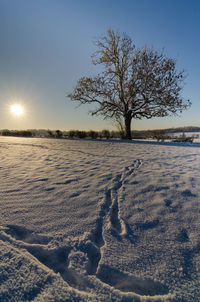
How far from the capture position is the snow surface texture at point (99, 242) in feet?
3.35

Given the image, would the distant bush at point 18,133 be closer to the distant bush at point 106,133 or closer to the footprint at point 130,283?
the distant bush at point 106,133

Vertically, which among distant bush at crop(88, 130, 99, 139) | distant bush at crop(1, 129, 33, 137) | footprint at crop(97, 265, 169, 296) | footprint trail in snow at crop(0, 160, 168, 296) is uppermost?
distant bush at crop(1, 129, 33, 137)

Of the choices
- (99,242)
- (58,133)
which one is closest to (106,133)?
(58,133)

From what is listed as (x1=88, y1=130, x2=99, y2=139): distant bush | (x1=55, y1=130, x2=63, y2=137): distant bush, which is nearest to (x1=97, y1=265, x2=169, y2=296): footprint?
(x1=88, y1=130, x2=99, y2=139): distant bush

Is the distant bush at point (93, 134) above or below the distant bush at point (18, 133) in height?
below

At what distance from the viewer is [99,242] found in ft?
4.84

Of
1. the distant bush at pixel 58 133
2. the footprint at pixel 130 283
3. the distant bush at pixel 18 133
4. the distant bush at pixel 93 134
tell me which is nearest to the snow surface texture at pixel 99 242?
the footprint at pixel 130 283

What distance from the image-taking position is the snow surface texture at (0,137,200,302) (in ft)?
3.35

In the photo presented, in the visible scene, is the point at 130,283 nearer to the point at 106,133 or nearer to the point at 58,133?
the point at 106,133

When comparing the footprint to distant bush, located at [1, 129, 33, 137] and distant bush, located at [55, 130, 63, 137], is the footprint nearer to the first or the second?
distant bush, located at [55, 130, 63, 137]

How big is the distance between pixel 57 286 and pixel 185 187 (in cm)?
275

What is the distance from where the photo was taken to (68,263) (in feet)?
4.02

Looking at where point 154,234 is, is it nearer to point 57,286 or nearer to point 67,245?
point 67,245

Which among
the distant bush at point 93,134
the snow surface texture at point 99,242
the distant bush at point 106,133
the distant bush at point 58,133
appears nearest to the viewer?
the snow surface texture at point 99,242
